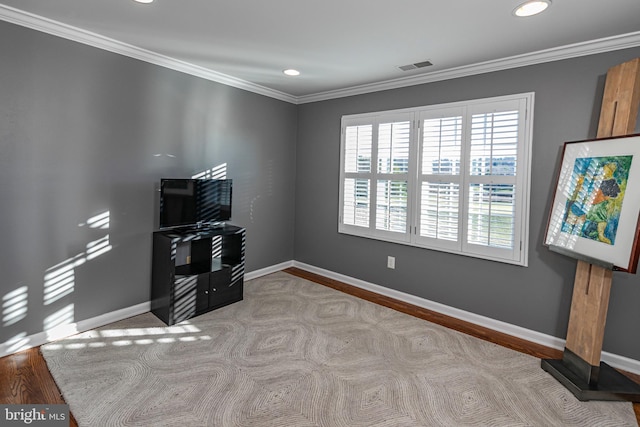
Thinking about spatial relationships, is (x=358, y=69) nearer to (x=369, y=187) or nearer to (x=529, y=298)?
(x=369, y=187)

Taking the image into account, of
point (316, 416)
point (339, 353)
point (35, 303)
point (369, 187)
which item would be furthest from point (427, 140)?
point (35, 303)

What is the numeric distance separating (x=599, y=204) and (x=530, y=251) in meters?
0.77

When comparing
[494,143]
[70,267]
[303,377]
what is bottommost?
[303,377]

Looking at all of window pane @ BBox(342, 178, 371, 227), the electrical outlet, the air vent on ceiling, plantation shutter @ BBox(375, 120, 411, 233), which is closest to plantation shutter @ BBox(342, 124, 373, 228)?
window pane @ BBox(342, 178, 371, 227)

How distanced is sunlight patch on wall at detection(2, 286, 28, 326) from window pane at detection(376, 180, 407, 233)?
3304 millimetres

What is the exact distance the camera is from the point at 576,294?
2.48 meters

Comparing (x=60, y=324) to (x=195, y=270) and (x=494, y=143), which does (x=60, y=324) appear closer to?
A: (x=195, y=270)

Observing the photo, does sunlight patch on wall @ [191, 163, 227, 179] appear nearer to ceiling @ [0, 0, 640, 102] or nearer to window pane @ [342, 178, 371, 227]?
ceiling @ [0, 0, 640, 102]

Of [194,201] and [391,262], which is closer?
[194,201]

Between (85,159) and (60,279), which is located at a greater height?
(85,159)

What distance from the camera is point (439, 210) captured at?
11.4 ft
